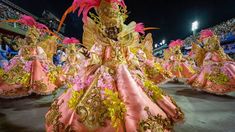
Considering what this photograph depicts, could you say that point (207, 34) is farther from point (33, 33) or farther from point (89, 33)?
point (33, 33)

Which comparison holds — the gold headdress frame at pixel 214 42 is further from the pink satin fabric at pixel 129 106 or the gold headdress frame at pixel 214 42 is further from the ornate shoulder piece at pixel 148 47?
the pink satin fabric at pixel 129 106

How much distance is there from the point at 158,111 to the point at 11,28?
11.3m

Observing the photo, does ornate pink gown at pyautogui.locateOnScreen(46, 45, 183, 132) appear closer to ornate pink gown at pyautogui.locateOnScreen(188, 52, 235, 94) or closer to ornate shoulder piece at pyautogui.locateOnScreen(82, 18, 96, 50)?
ornate shoulder piece at pyautogui.locateOnScreen(82, 18, 96, 50)

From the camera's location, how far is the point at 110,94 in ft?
6.87

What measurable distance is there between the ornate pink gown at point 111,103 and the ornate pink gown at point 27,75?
2863mm

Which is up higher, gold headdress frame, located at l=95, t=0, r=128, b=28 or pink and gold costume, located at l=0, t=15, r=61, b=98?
gold headdress frame, located at l=95, t=0, r=128, b=28

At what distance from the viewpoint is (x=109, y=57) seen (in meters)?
2.55

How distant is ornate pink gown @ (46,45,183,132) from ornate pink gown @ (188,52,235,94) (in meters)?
3.32

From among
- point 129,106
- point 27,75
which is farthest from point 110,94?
point 27,75

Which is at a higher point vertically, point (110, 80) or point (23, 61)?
point (23, 61)

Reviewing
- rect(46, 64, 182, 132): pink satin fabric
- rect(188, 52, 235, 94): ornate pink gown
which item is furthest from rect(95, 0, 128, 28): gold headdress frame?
rect(188, 52, 235, 94): ornate pink gown

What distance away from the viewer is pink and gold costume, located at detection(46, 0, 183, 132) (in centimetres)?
196

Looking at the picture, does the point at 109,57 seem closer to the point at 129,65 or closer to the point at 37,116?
the point at 129,65

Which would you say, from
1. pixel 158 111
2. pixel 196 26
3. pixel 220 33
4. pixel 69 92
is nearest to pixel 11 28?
pixel 69 92
